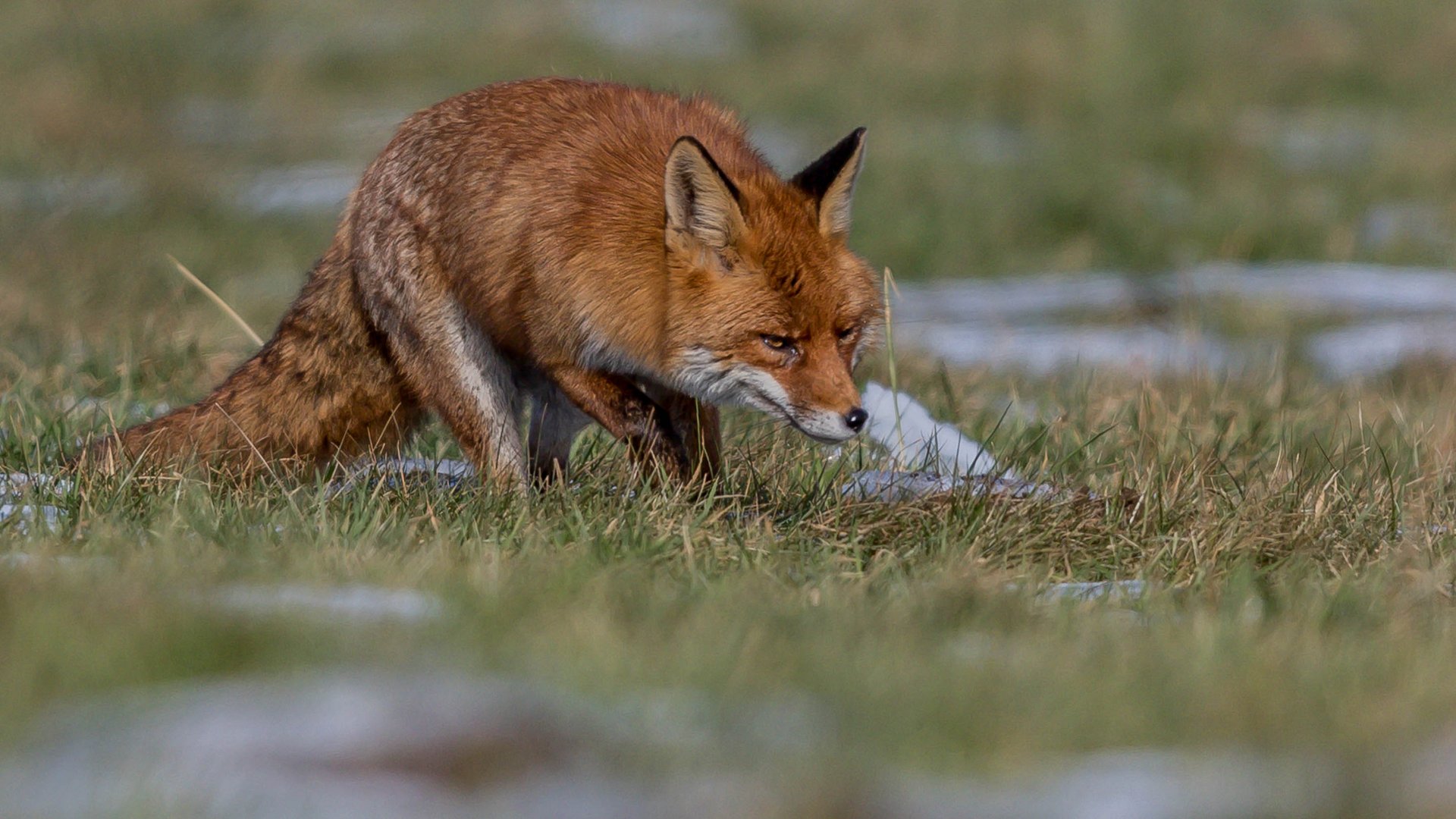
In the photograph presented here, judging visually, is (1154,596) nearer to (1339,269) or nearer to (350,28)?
(1339,269)

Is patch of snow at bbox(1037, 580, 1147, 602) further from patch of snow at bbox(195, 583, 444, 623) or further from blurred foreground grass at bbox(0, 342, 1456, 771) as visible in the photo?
patch of snow at bbox(195, 583, 444, 623)

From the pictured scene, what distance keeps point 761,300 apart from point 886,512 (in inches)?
30.3

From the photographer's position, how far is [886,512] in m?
5.08

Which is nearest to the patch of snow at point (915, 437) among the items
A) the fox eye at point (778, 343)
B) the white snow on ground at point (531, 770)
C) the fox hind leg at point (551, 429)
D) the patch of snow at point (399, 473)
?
the fox eye at point (778, 343)

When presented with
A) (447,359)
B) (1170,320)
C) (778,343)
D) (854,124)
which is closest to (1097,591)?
(778,343)

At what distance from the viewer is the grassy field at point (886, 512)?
3102mm

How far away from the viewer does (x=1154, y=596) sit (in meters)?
4.40

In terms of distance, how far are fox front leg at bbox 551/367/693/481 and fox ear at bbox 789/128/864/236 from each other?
82 centimetres

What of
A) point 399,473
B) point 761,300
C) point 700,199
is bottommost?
point 399,473

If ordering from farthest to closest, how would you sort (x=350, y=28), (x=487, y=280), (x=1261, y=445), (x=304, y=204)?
(x=350, y=28)
(x=304, y=204)
(x=1261, y=445)
(x=487, y=280)

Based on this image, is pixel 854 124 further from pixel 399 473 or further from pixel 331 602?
pixel 331 602

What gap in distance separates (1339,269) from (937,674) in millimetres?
10023

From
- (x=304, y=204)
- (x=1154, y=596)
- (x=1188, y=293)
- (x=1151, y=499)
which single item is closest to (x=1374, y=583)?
(x=1154, y=596)

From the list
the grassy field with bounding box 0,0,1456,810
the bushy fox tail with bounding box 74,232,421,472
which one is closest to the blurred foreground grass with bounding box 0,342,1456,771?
the grassy field with bounding box 0,0,1456,810
